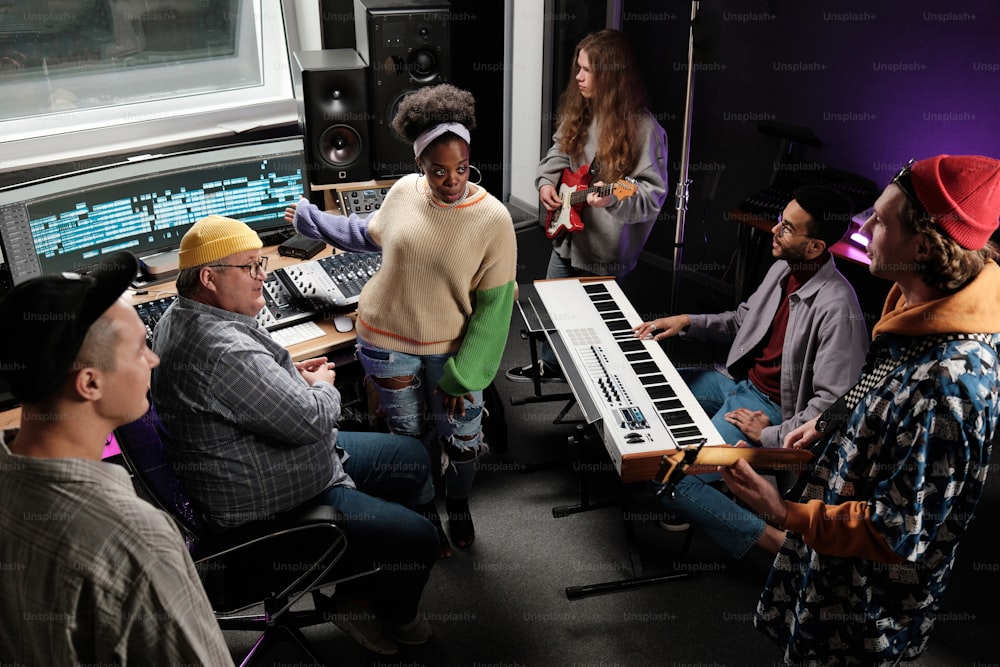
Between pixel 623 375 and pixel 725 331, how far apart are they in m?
0.53

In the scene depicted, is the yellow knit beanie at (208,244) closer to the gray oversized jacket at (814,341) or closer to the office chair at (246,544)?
the office chair at (246,544)

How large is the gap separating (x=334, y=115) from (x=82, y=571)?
2.22 m

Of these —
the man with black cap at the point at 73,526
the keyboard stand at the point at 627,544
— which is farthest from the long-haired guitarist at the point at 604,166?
the man with black cap at the point at 73,526

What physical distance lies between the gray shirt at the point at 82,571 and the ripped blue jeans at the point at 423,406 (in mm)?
1224

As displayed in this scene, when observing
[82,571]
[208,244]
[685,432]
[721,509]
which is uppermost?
[208,244]

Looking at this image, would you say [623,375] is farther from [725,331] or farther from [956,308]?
[956,308]

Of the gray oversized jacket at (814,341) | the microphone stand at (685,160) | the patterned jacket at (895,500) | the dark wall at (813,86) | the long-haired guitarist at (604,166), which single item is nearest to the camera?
the patterned jacket at (895,500)

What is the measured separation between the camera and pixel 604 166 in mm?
3203

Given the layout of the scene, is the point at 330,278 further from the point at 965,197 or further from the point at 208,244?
the point at 965,197

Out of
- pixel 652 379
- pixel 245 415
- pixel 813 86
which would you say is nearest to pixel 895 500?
pixel 652 379

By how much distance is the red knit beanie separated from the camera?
1617 mm

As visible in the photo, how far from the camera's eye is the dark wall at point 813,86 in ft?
10.9

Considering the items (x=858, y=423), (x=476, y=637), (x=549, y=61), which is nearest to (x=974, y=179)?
(x=858, y=423)

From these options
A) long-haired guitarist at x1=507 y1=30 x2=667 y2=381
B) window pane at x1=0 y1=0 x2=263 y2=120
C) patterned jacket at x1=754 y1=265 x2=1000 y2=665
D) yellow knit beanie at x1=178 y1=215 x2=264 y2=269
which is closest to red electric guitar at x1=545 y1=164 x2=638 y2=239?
long-haired guitarist at x1=507 y1=30 x2=667 y2=381
